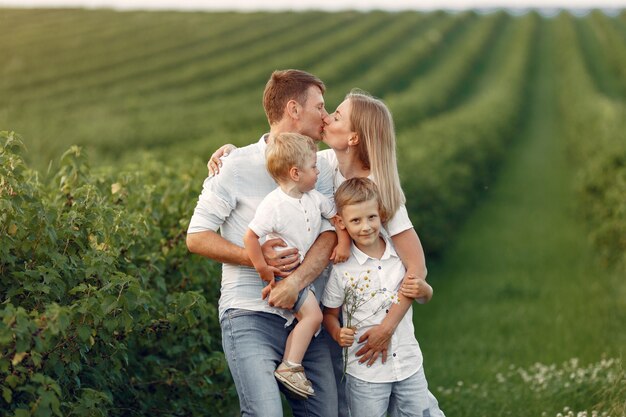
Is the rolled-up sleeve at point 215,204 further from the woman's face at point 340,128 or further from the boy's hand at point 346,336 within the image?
the boy's hand at point 346,336

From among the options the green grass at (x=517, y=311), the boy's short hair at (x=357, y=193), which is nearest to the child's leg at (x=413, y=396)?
the boy's short hair at (x=357, y=193)

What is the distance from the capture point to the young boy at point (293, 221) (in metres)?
4.14

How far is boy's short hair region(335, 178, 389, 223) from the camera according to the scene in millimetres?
4285

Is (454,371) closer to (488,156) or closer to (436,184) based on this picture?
(436,184)

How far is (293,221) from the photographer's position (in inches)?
167

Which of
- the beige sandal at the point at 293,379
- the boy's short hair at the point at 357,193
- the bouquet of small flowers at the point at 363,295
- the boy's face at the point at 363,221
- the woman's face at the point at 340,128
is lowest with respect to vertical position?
the beige sandal at the point at 293,379

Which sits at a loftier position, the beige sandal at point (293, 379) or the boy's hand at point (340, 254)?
the boy's hand at point (340, 254)

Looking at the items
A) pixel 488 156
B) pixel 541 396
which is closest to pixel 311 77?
pixel 541 396

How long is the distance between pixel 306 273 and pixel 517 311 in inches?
304

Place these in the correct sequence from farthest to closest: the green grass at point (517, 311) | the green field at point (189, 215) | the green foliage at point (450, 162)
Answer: the green foliage at point (450, 162) < the green grass at point (517, 311) < the green field at point (189, 215)

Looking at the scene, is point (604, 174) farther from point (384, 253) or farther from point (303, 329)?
point (303, 329)

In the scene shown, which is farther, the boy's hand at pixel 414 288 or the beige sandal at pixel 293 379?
the boy's hand at pixel 414 288

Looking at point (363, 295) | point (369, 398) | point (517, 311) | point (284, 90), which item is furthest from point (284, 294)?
point (517, 311)

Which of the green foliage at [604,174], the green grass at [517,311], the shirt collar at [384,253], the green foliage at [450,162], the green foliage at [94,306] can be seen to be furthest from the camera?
the green foliage at [450,162]
